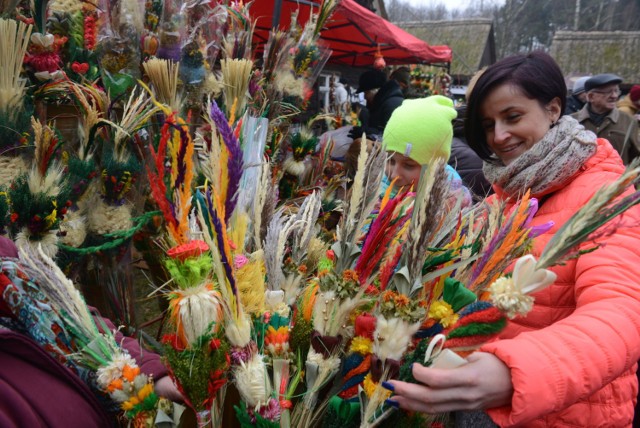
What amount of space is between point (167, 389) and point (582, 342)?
74 centimetres

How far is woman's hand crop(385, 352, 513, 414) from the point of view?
A: 69 cm

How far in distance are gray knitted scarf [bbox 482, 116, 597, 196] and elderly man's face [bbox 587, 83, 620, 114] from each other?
4227 mm

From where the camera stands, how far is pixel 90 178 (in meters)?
1.42

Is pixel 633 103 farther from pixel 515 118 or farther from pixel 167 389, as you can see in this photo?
pixel 167 389

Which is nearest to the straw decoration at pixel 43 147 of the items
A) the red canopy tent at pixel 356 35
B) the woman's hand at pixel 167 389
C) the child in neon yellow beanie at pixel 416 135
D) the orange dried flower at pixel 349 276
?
the woman's hand at pixel 167 389

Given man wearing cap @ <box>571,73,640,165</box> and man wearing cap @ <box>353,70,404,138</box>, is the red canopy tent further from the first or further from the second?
man wearing cap @ <box>571,73,640,165</box>

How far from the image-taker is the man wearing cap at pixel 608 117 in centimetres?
481

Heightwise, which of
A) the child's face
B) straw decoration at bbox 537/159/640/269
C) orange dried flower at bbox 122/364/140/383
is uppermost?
straw decoration at bbox 537/159/640/269

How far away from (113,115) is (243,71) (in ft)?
1.68

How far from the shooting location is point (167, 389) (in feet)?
2.96

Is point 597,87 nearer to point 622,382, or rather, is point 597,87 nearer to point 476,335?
point 622,382

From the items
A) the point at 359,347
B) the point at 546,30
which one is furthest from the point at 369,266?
the point at 546,30

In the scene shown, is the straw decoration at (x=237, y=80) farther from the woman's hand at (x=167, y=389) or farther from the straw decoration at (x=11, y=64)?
the woman's hand at (x=167, y=389)

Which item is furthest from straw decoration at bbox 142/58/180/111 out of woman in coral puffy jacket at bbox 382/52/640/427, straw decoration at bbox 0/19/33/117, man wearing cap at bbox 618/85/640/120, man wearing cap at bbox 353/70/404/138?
man wearing cap at bbox 618/85/640/120
